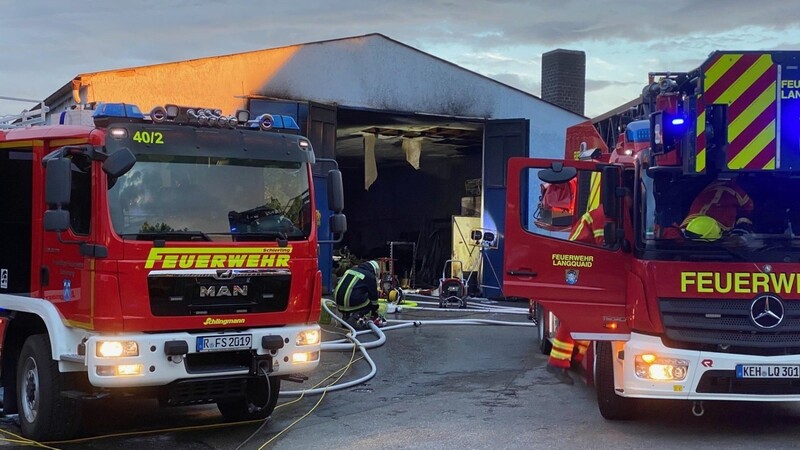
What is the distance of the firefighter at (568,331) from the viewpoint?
6859mm

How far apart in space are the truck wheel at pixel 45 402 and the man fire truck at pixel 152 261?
0.01 meters

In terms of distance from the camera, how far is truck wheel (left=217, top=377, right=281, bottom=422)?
682 centimetres

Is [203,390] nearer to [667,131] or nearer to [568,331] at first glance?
[568,331]

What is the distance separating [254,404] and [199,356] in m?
1.17

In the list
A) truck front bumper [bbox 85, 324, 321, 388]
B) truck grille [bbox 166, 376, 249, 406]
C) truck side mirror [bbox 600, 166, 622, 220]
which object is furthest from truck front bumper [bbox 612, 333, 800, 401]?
truck grille [bbox 166, 376, 249, 406]

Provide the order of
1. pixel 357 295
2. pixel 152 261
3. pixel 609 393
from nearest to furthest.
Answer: pixel 152 261, pixel 609 393, pixel 357 295

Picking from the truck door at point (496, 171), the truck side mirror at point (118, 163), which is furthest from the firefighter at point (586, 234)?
the truck door at point (496, 171)

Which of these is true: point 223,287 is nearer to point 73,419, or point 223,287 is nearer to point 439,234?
point 73,419

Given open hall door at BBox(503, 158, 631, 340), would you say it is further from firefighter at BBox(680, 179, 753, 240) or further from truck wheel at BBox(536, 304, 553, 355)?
truck wheel at BBox(536, 304, 553, 355)

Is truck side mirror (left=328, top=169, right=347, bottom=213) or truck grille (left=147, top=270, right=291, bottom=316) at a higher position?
truck side mirror (left=328, top=169, right=347, bottom=213)

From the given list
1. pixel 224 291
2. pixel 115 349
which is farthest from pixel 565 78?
pixel 115 349

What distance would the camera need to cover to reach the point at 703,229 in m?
6.11

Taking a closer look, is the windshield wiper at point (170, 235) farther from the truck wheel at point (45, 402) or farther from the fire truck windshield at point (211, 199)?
the truck wheel at point (45, 402)

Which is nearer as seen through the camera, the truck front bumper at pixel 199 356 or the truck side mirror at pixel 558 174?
the truck front bumper at pixel 199 356
